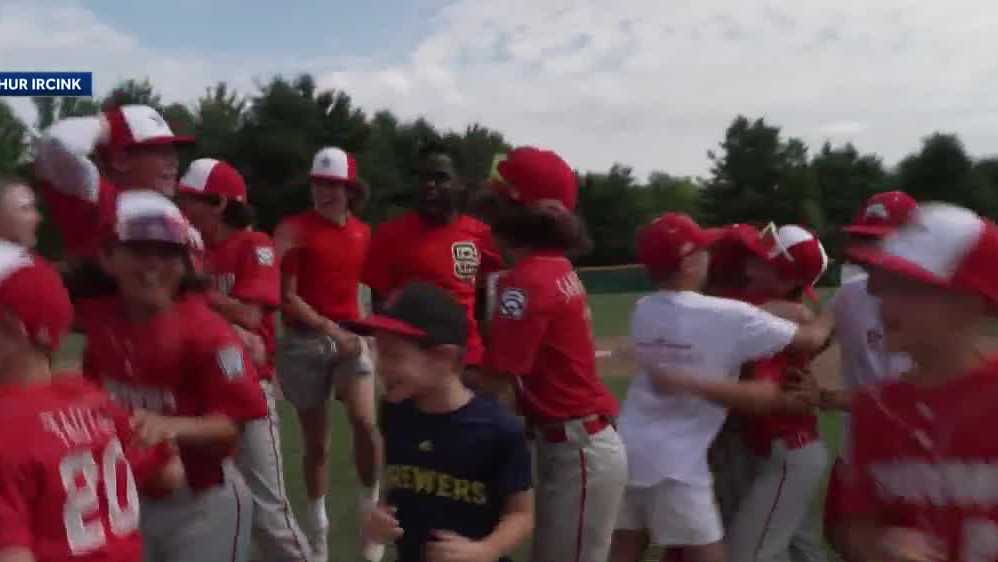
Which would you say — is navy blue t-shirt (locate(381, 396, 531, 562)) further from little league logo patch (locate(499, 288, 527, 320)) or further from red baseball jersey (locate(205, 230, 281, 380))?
red baseball jersey (locate(205, 230, 281, 380))

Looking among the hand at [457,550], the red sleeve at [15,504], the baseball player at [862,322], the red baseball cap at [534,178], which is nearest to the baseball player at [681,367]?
the baseball player at [862,322]

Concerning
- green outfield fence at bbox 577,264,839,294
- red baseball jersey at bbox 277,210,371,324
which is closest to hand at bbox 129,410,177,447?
red baseball jersey at bbox 277,210,371,324

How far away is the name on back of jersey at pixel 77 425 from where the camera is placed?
266 cm

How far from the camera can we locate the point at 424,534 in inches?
131

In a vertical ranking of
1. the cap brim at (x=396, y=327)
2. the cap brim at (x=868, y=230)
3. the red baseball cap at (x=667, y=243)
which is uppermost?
the cap brim at (x=868, y=230)

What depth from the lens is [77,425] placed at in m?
2.73

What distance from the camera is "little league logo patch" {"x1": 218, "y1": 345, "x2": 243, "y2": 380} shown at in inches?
148

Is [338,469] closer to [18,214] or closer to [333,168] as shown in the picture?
[333,168]

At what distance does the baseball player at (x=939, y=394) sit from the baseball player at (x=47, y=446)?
5.71 feet

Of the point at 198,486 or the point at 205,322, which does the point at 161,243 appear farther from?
the point at 198,486

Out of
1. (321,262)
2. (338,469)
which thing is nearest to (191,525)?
(321,262)

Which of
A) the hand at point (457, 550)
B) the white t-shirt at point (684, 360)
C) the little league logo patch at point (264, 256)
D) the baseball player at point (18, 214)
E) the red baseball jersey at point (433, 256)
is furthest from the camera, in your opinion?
the red baseball jersey at point (433, 256)

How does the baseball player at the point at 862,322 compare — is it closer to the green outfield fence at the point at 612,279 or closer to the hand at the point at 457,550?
the hand at the point at 457,550

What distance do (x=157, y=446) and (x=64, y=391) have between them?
0.60m
